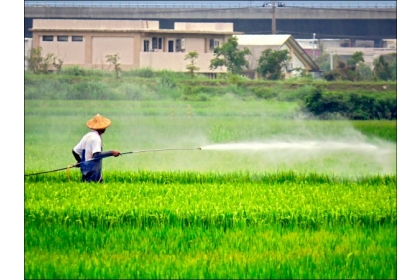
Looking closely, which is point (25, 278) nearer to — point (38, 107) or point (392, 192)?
point (392, 192)

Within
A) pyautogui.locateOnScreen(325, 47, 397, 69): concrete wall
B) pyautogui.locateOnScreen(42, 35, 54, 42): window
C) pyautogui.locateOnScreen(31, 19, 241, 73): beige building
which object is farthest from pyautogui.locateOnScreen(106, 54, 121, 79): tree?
pyautogui.locateOnScreen(325, 47, 397, 69): concrete wall

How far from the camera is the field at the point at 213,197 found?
21.9ft

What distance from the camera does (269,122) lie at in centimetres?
1365

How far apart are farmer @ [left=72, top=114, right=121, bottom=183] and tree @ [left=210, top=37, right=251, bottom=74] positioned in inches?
73.1

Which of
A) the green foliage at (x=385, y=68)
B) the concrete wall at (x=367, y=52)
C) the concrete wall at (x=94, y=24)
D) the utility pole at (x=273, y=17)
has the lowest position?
the green foliage at (x=385, y=68)

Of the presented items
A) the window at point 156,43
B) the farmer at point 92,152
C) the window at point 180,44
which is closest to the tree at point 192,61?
the window at point 180,44

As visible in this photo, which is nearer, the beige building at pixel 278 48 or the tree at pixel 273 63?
the beige building at pixel 278 48

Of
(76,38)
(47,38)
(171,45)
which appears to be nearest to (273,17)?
(171,45)

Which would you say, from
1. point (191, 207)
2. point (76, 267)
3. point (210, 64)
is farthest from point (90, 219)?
point (210, 64)

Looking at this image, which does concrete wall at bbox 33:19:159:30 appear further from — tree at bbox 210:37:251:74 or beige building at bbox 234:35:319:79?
beige building at bbox 234:35:319:79

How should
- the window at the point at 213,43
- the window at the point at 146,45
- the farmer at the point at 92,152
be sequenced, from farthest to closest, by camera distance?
1. the window at the point at 146,45
2. the window at the point at 213,43
3. the farmer at the point at 92,152

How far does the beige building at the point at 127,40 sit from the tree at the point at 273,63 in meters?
0.54

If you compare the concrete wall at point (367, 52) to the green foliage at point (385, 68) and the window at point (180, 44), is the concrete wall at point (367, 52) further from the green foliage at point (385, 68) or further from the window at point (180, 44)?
the window at point (180, 44)

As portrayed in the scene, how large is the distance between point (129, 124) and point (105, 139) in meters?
0.41
